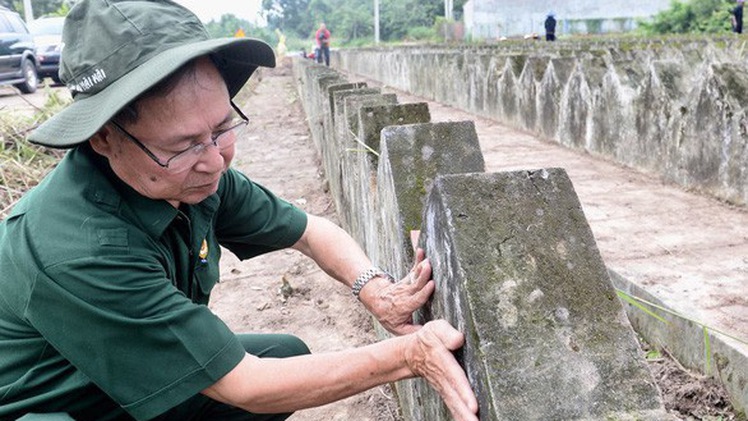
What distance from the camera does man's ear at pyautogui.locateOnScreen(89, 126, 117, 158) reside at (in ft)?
5.40

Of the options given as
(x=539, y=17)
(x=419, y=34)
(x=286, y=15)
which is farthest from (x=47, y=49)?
(x=286, y=15)

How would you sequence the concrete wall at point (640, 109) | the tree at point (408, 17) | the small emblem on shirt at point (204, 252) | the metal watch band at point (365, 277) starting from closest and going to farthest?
the small emblem on shirt at point (204, 252) → the metal watch band at point (365, 277) → the concrete wall at point (640, 109) → the tree at point (408, 17)

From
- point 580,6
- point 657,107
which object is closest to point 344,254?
point 657,107

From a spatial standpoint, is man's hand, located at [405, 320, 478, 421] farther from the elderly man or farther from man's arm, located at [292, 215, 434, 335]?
man's arm, located at [292, 215, 434, 335]

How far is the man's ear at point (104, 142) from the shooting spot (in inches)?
64.8

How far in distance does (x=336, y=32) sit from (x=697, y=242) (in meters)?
88.8

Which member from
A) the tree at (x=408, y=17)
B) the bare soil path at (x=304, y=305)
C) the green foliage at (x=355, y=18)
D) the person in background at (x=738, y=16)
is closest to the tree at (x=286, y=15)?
the green foliage at (x=355, y=18)

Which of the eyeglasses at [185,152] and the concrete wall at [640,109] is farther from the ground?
the eyeglasses at [185,152]

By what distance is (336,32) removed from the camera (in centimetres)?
8944

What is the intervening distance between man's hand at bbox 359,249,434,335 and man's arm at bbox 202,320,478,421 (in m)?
0.24

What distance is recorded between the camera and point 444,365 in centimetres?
152

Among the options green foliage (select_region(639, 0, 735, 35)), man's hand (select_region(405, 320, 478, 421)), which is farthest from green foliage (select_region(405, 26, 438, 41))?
man's hand (select_region(405, 320, 478, 421))

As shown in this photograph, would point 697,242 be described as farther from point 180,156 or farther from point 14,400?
point 14,400

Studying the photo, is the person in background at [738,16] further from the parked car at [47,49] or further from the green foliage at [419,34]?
the green foliage at [419,34]
